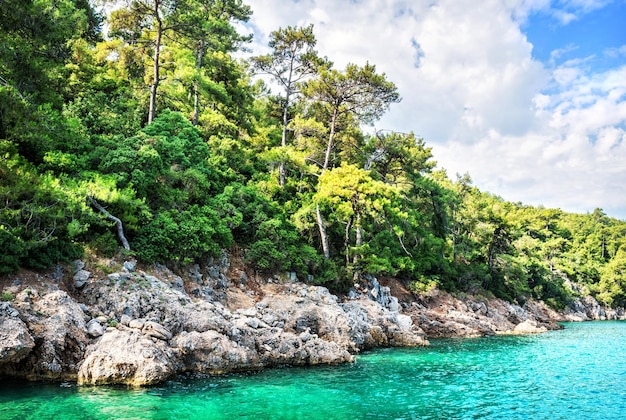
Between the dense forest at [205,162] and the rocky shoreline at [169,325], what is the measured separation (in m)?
1.51

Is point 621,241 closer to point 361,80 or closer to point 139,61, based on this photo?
point 361,80

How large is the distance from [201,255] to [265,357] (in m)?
7.68

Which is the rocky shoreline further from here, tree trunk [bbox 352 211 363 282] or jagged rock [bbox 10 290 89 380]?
tree trunk [bbox 352 211 363 282]

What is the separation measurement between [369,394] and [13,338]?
1108cm

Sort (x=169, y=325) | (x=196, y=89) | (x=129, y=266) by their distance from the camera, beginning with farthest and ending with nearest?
(x=196, y=89) < (x=129, y=266) < (x=169, y=325)

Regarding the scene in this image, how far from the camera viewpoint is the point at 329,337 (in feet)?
69.4

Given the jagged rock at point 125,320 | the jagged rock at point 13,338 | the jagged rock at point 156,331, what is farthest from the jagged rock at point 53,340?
the jagged rock at point 156,331

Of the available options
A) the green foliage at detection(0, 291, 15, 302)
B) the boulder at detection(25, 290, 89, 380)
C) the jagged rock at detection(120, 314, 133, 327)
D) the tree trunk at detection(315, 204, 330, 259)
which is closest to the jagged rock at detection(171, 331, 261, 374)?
the jagged rock at detection(120, 314, 133, 327)

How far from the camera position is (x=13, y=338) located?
40.0 feet

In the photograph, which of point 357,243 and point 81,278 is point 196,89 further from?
point 81,278

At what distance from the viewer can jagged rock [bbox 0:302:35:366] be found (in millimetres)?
12023

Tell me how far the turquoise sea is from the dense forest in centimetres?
666

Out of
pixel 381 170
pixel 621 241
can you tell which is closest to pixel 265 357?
pixel 381 170

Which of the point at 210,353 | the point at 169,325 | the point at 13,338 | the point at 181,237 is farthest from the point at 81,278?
the point at 210,353
